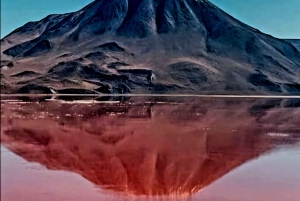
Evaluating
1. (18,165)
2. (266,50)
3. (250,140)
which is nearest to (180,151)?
(250,140)

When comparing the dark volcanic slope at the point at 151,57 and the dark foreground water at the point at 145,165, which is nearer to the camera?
the dark foreground water at the point at 145,165

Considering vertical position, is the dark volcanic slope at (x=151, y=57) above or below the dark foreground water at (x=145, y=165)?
above

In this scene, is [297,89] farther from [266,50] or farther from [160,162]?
[160,162]

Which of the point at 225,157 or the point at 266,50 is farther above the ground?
the point at 266,50

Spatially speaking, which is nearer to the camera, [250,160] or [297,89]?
[250,160]

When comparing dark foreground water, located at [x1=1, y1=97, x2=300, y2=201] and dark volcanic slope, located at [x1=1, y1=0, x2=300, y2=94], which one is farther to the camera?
dark volcanic slope, located at [x1=1, y1=0, x2=300, y2=94]

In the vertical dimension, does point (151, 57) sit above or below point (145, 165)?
above

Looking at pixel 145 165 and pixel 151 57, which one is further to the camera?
pixel 151 57

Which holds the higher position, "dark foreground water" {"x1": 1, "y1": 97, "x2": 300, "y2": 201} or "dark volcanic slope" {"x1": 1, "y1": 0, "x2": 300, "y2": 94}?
"dark volcanic slope" {"x1": 1, "y1": 0, "x2": 300, "y2": 94}
